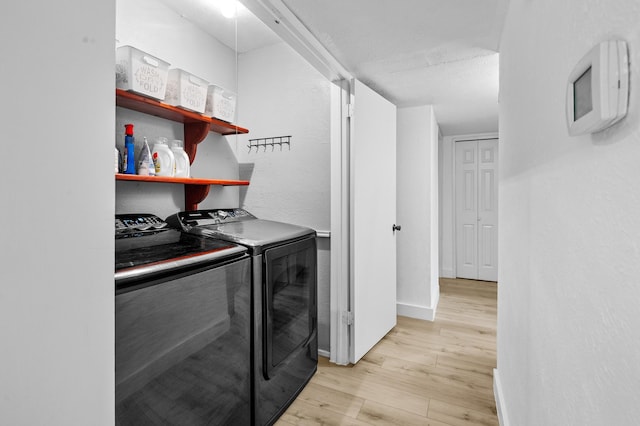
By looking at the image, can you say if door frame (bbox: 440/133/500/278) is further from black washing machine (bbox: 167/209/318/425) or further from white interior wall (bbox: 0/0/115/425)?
white interior wall (bbox: 0/0/115/425)

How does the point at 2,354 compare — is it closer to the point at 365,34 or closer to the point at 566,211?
the point at 566,211

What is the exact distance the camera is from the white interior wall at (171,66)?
183cm

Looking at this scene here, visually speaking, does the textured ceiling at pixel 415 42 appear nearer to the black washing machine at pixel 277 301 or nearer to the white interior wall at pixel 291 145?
the white interior wall at pixel 291 145

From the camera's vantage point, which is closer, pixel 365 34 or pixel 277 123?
pixel 365 34

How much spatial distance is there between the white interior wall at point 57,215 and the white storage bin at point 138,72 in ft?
3.23

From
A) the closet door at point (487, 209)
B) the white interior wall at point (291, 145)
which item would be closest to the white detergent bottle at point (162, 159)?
the white interior wall at point (291, 145)

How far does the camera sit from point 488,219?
4621 mm

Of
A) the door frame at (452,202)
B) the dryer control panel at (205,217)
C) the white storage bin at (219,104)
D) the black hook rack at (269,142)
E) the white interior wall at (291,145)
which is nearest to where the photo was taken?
the dryer control panel at (205,217)

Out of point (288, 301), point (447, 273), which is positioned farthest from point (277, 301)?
point (447, 273)

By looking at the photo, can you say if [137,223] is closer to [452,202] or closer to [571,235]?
[571,235]

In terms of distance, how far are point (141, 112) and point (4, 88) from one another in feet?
4.97

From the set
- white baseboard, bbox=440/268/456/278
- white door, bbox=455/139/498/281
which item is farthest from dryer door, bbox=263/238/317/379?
white door, bbox=455/139/498/281

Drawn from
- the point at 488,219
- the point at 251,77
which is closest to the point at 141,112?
the point at 251,77

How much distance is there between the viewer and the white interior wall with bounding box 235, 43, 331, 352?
248 centimetres
